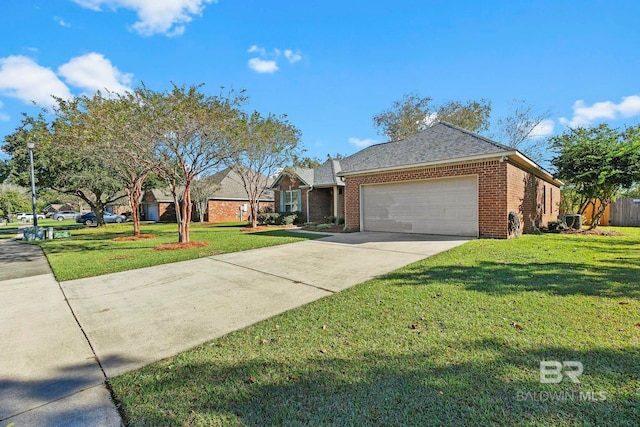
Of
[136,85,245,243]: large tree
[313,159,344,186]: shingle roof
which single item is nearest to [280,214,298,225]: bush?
[313,159,344,186]: shingle roof

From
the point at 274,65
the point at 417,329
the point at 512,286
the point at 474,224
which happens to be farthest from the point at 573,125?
the point at 417,329

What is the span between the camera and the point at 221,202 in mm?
28594

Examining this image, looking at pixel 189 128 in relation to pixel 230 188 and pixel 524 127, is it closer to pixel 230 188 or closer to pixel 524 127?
pixel 230 188

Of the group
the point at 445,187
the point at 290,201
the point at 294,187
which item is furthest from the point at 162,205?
the point at 445,187

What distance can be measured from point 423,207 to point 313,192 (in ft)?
33.6

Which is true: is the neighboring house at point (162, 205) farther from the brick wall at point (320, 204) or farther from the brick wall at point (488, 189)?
the brick wall at point (488, 189)

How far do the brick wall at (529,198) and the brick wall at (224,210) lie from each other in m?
24.5

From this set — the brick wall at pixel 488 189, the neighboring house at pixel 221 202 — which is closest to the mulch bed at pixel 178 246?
the brick wall at pixel 488 189

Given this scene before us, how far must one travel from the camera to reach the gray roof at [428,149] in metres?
9.89

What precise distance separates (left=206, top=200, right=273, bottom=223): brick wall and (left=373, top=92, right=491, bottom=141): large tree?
16614 millimetres

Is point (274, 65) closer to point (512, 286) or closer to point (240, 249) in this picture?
point (240, 249)

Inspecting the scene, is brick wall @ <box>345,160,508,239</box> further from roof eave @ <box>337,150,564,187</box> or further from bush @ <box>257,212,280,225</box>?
bush @ <box>257,212,280,225</box>

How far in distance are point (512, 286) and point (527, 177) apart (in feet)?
29.8

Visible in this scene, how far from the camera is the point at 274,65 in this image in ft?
41.5
